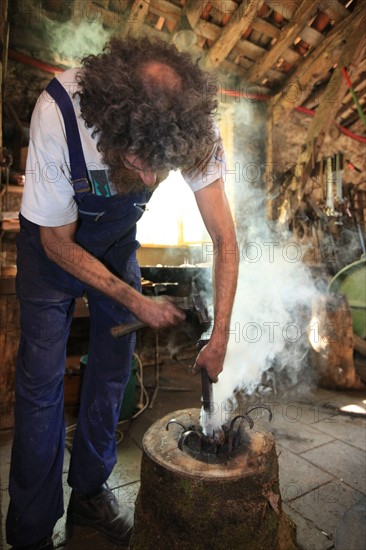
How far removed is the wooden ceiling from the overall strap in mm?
3533

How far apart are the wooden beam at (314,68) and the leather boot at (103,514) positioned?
20.2 feet

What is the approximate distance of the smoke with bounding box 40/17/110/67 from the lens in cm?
466

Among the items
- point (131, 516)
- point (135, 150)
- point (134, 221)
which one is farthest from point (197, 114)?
point (131, 516)

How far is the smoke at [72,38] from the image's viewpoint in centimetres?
466

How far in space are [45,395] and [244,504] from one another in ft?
3.48

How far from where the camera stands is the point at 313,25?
5.39 m

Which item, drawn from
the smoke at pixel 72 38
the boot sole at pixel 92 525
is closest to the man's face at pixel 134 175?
the boot sole at pixel 92 525

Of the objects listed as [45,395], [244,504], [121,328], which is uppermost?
[121,328]

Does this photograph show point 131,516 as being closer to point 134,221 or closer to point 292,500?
point 292,500

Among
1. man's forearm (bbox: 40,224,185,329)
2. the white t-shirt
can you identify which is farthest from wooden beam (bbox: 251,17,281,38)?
man's forearm (bbox: 40,224,185,329)

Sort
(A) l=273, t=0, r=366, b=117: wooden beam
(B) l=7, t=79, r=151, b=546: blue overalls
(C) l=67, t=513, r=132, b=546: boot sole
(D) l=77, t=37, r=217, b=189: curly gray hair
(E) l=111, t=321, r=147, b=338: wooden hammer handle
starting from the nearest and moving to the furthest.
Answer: (D) l=77, t=37, r=217, b=189: curly gray hair, (E) l=111, t=321, r=147, b=338: wooden hammer handle, (B) l=7, t=79, r=151, b=546: blue overalls, (C) l=67, t=513, r=132, b=546: boot sole, (A) l=273, t=0, r=366, b=117: wooden beam

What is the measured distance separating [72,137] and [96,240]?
1.87 feet

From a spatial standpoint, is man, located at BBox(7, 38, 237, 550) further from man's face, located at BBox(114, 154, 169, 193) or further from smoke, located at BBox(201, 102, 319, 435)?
smoke, located at BBox(201, 102, 319, 435)

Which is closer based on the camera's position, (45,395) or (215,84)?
(215,84)
